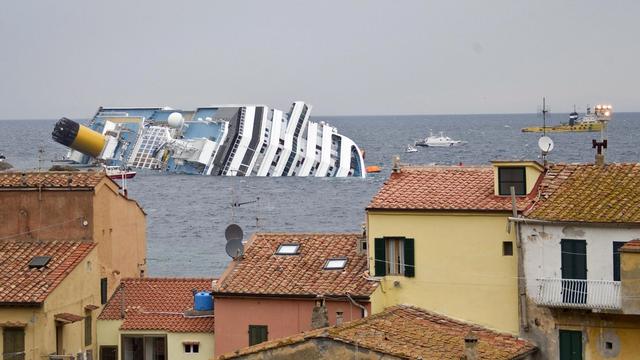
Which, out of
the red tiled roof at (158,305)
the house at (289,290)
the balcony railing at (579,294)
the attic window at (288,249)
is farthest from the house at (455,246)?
the red tiled roof at (158,305)

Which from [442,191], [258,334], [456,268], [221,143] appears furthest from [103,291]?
[221,143]

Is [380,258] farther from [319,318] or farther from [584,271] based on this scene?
[584,271]

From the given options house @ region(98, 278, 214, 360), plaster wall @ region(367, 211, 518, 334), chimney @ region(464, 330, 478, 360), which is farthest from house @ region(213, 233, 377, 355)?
chimney @ region(464, 330, 478, 360)

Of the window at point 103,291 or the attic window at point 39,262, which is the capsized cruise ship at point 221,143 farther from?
the attic window at point 39,262

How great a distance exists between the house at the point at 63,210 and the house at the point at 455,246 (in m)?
7.28

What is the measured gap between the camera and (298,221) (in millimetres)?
102188

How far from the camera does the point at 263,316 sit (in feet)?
99.5

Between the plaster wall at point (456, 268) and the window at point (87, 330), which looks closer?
the plaster wall at point (456, 268)

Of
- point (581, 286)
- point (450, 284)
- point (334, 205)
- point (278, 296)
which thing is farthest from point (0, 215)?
point (334, 205)

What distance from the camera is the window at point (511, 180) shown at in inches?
1164

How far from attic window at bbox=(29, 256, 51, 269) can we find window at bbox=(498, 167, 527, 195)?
10311mm

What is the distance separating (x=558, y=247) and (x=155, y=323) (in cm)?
974

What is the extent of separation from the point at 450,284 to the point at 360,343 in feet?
19.2

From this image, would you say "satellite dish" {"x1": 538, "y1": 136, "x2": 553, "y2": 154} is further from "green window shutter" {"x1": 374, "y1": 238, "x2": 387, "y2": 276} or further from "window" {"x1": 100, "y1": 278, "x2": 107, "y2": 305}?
"window" {"x1": 100, "y1": 278, "x2": 107, "y2": 305}
